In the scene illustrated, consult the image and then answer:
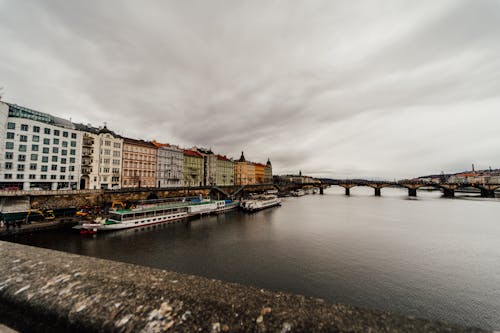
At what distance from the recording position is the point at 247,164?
127438 mm

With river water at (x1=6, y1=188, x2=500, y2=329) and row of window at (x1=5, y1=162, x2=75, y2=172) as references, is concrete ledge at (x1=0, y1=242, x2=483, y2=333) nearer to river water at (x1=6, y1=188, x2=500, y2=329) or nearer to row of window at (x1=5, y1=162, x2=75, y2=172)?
river water at (x1=6, y1=188, x2=500, y2=329)

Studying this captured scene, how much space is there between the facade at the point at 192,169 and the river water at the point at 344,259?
148 ft

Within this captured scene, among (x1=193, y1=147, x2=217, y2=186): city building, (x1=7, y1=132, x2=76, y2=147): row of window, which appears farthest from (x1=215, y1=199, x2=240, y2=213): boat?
(x1=7, y1=132, x2=76, y2=147): row of window

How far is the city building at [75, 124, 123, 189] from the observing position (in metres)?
51.4

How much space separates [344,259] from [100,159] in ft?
200

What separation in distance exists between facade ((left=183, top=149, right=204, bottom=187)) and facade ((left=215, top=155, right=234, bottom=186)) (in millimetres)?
14169

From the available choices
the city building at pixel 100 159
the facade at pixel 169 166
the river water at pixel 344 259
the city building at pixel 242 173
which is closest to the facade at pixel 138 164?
the facade at pixel 169 166

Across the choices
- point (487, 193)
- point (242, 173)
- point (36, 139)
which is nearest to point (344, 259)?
point (36, 139)

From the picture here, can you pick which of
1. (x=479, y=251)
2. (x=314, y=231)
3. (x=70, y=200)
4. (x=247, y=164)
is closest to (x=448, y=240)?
(x=479, y=251)

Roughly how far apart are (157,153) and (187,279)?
70.9 meters

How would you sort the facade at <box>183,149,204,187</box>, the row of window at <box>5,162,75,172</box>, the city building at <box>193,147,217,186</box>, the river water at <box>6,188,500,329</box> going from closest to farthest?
the river water at <box>6,188,500,329</box>
the row of window at <box>5,162,75,172</box>
the facade at <box>183,149,204,187</box>
the city building at <box>193,147,217,186</box>

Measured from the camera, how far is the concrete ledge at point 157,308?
3.12 metres

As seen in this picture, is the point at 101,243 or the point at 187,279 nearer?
the point at 187,279

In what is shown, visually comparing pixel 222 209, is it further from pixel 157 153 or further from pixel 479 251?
pixel 479 251
